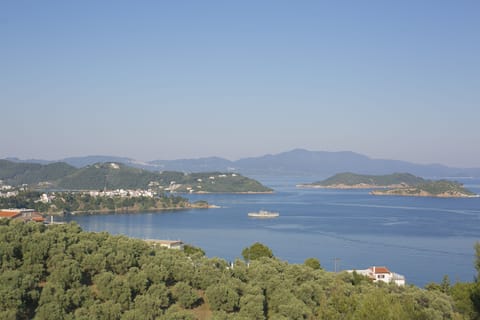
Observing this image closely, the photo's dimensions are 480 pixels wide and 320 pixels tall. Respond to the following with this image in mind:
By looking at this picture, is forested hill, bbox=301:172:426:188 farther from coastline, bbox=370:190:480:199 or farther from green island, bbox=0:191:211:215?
green island, bbox=0:191:211:215

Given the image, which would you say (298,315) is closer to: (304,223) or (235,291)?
(235,291)

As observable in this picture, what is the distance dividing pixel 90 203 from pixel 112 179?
2246 cm

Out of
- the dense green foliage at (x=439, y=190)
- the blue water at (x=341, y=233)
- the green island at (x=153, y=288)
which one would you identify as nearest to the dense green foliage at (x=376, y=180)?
the dense green foliage at (x=439, y=190)

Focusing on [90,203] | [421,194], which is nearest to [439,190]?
[421,194]

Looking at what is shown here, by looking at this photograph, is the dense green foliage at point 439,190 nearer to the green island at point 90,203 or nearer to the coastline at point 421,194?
the coastline at point 421,194

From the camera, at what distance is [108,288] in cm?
667

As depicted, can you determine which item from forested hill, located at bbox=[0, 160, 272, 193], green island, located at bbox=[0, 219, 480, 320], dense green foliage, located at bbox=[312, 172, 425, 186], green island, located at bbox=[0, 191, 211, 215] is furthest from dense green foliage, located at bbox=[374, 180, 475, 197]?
green island, located at bbox=[0, 219, 480, 320]

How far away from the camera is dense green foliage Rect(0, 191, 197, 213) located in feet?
122

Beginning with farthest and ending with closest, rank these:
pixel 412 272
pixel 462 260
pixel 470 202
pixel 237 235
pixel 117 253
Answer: pixel 470 202, pixel 237 235, pixel 462 260, pixel 412 272, pixel 117 253

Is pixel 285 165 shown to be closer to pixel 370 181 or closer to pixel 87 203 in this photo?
pixel 370 181

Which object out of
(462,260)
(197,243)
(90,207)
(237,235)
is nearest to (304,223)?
(237,235)

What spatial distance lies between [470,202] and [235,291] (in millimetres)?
45928

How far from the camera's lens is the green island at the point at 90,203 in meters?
37.3

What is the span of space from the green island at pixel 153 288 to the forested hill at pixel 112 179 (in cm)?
5327
